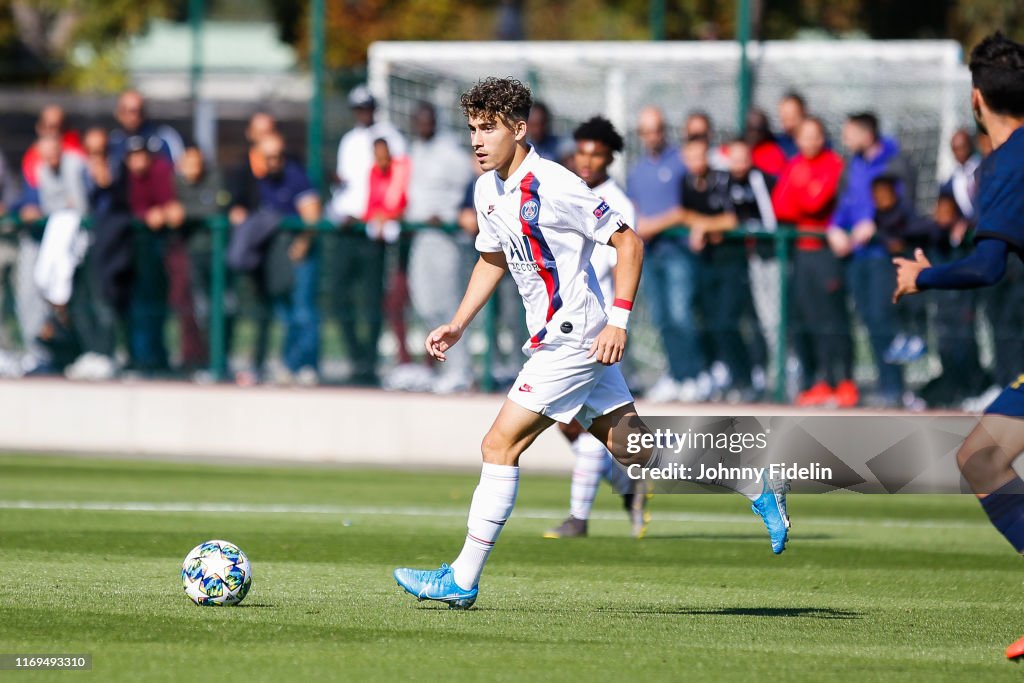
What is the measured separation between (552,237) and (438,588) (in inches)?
62.3

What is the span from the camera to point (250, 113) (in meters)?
31.6

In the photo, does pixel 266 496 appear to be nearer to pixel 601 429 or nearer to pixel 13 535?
pixel 13 535

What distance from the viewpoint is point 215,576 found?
25.3ft

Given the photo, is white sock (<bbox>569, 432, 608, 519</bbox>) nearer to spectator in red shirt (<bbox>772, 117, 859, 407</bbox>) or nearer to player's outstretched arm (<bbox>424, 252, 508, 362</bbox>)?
player's outstretched arm (<bbox>424, 252, 508, 362</bbox>)

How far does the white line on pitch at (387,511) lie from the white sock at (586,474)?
1355mm

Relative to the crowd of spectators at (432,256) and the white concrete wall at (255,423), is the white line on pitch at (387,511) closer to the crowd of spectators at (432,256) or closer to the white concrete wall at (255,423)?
the crowd of spectators at (432,256)

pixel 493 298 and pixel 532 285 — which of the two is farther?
pixel 493 298

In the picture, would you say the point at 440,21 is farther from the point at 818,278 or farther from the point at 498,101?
the point at 498,101

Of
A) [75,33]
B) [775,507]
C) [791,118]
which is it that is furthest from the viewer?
[75,33]

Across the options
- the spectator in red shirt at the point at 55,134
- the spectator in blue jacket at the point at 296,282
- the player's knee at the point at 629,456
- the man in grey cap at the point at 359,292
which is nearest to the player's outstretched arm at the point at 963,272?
the player's knee at the point at 629,456

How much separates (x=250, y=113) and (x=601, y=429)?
80.3ft

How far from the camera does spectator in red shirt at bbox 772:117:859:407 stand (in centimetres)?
1530

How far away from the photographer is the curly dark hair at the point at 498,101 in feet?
25.1

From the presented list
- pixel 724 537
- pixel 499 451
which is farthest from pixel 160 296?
pixel 499 451
